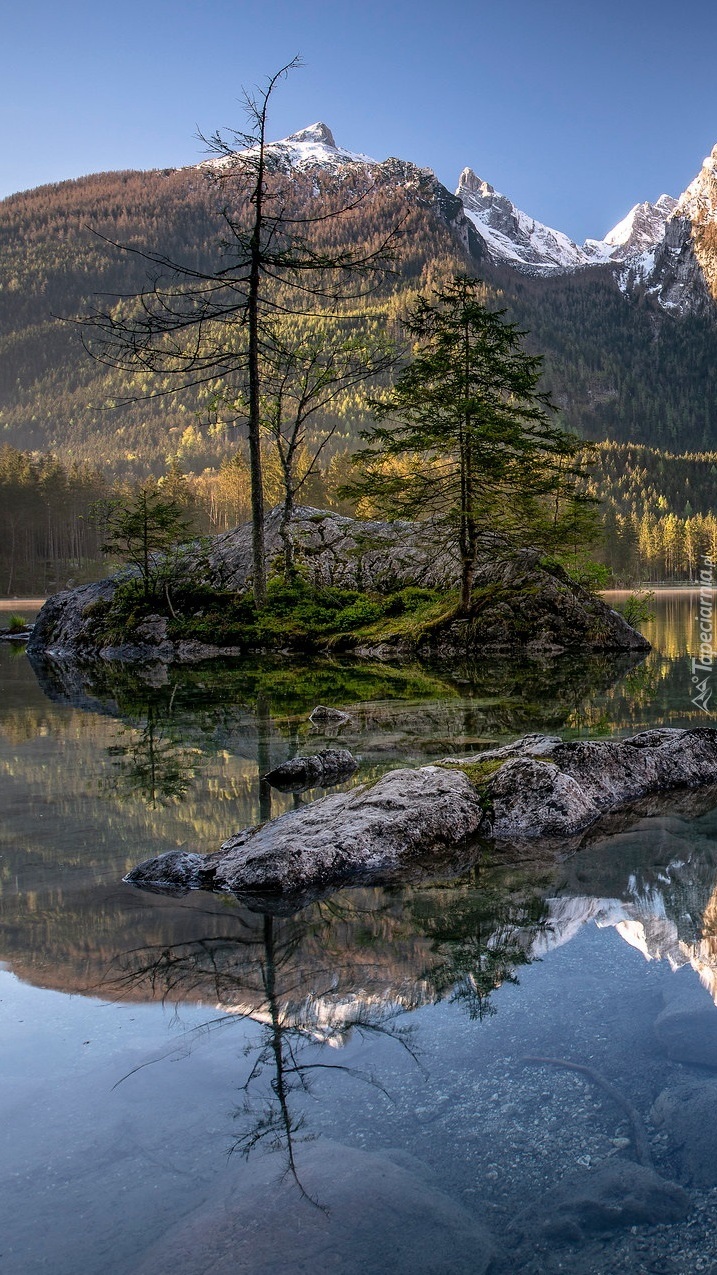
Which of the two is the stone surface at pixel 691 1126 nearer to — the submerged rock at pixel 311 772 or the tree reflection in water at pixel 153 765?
the submerged rock at pixel 311 772

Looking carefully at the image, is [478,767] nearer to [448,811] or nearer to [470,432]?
[448,811]

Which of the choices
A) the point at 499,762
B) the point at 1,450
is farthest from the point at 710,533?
the point at 499,762

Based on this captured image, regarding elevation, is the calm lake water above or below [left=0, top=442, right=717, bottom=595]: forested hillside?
below

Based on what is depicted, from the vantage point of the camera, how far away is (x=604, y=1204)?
88.7 inches

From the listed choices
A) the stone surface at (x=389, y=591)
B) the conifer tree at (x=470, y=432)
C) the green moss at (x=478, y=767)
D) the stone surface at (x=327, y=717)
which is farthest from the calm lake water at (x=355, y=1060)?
the stone surface at (x=389, y=591)

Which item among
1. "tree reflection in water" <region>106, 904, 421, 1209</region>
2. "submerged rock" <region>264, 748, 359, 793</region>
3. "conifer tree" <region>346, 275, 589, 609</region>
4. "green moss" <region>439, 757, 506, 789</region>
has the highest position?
"conifer tree" <region>346, 275, 589, 609</region>

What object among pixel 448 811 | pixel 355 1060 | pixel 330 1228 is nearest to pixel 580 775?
pixel 448 811

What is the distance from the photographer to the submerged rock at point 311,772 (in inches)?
283

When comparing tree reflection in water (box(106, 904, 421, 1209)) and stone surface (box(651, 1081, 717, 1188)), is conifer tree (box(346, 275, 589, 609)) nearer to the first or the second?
tree reflection in water (box(106, 904, 421, 1209))

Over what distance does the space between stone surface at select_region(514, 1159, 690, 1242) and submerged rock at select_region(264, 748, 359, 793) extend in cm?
481

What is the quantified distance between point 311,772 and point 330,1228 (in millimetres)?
5179

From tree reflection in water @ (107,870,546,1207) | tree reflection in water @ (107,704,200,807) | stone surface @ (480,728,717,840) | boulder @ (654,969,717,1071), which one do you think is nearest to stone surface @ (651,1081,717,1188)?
boulder @ (654,969,717,1071)

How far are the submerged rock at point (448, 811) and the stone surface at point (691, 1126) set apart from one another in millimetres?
2449

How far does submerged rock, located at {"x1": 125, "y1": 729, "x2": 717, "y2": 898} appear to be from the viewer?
5008 millimetres
